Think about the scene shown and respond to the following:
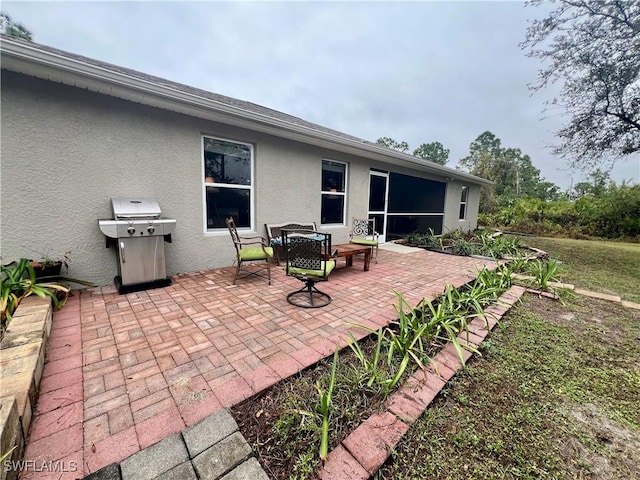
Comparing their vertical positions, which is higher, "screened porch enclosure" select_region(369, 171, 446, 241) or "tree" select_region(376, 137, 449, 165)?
"tree" select_region(376, 137, 449, 165)

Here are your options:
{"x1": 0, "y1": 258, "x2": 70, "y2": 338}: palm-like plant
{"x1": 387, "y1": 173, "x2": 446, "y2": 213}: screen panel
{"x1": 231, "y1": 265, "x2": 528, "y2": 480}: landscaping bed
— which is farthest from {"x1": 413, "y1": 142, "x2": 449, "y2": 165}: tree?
{"x1": 0, "y1": 258, "x2": 70, "y2": 338}: palm-like plant

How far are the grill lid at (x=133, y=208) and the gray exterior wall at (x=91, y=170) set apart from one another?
0.60ft

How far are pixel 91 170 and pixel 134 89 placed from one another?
Result: 1.23 meters

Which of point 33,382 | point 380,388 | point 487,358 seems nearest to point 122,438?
point 33,382

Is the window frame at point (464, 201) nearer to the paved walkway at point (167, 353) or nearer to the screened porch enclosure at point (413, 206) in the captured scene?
the screened porch enclosure at point (413, 206)

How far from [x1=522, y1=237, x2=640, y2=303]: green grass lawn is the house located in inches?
199

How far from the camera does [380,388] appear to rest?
69.1 inches

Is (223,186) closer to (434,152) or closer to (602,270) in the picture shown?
(602,270)

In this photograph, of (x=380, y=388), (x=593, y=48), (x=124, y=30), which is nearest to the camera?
(x=380, y=388)

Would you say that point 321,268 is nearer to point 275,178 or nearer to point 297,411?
point 297,411

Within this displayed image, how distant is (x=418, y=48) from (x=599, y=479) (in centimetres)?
1358

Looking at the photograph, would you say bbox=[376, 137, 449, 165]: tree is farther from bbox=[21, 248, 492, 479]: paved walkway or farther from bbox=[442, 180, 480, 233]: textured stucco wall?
bbox=[21, 248, 492, 479]: paved walkway

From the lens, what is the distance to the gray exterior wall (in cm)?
298

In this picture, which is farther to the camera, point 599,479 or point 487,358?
point 487,358
